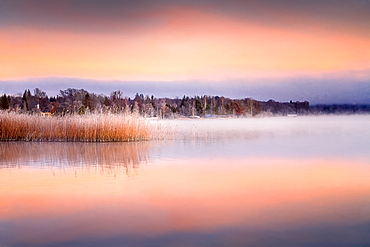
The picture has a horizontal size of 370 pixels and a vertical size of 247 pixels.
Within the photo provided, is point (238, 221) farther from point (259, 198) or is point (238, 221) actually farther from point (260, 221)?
point (259, 198)

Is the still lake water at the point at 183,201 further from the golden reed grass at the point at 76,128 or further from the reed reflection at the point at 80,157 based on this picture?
the golden reed grass at the point at 76,128

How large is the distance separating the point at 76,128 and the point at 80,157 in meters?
5.00

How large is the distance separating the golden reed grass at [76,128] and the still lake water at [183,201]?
162 inches

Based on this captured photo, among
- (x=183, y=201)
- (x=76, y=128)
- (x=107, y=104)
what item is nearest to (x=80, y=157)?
(x=76, y=128)

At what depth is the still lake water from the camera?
4.11 metres

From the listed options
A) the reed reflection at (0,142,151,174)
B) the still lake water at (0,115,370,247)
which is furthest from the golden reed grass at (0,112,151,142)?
the still lake water at (0,115,370,247)

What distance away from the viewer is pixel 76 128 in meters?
15.1

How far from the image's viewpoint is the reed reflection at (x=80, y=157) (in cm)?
903

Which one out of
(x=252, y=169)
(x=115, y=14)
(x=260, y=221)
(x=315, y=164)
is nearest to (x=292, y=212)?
(x=260, y=221)

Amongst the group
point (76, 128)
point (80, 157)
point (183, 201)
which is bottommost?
point (183, 201)

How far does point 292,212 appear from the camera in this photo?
5.00 m

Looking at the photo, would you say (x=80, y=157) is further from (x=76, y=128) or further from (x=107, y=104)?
(x=107, y=104)

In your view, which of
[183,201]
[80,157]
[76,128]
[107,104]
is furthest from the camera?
[107,104]

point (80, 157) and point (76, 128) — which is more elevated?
point (76, 128)
